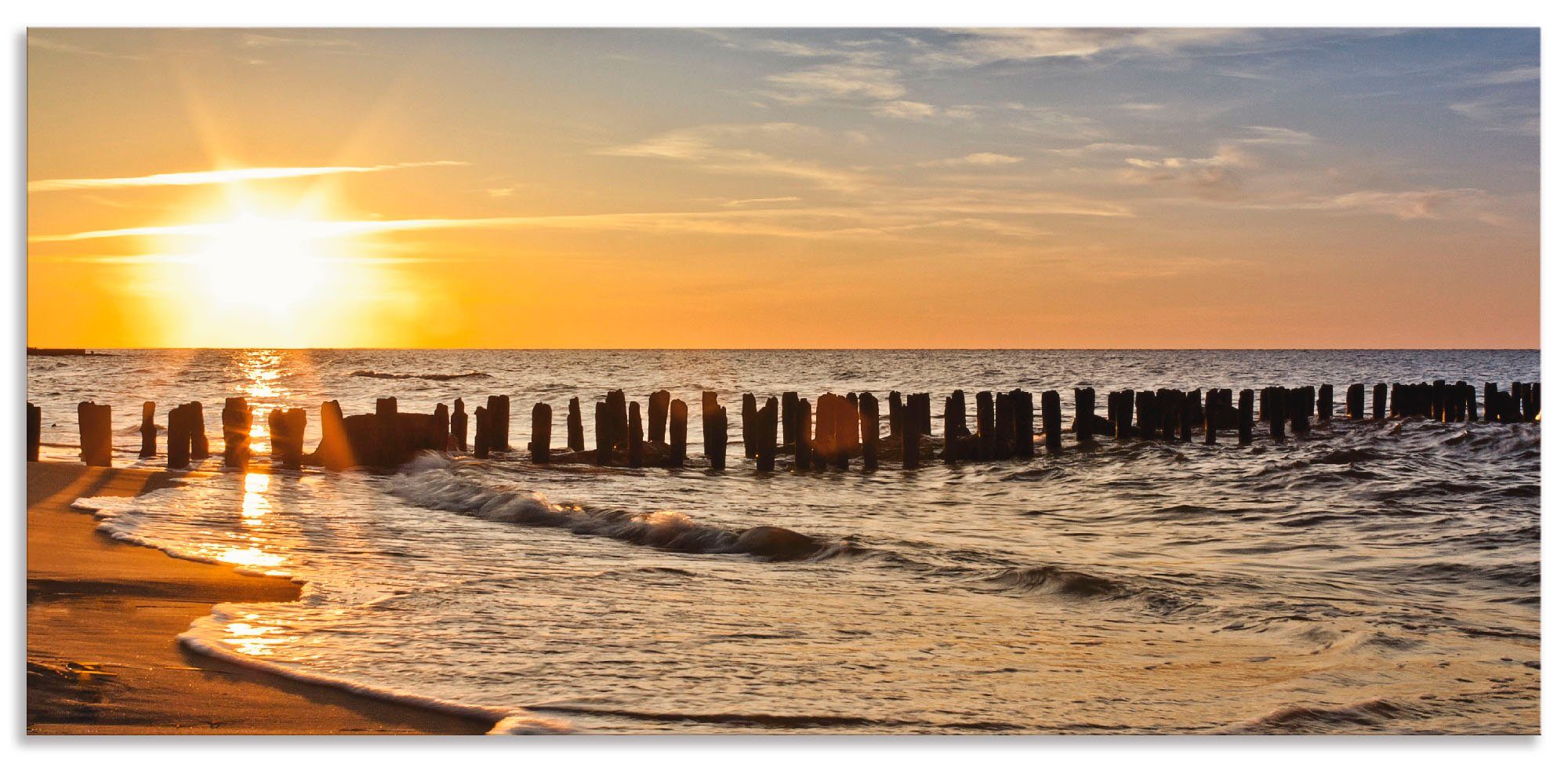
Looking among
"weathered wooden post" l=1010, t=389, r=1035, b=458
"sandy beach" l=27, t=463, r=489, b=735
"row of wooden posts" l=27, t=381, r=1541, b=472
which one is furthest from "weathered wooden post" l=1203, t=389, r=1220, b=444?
"sandy beach" l=27, t=463, r=489, b=735

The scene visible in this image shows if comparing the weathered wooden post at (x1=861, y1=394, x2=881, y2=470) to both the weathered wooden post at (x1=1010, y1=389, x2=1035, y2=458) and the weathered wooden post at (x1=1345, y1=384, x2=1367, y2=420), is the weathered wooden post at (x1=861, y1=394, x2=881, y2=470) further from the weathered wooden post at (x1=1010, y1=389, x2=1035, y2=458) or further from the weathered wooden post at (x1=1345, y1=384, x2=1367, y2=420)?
the weathered wooden post at (x1=1345, y1=384, x2=1367, y2=420)

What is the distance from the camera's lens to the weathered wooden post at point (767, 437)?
16.6 meters

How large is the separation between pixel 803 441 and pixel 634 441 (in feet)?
7.84

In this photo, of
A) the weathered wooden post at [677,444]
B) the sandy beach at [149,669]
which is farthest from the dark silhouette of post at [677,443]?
the sandy beach at [149,669]

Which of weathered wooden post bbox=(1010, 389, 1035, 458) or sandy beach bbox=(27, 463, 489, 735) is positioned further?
weathered wooden post bbox=(1010, 389, 1035, 458)

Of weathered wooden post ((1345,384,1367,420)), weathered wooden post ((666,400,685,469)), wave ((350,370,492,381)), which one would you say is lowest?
weathered wooden post ((666,400,685,469))

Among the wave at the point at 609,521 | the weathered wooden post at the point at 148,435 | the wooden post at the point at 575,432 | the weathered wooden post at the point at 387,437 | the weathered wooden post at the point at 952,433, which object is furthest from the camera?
the wooden post at the point at 575,432

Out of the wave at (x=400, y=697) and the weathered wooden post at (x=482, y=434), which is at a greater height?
the weathered wooden post at (x=482, y=434)

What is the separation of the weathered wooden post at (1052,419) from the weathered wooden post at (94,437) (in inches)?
484

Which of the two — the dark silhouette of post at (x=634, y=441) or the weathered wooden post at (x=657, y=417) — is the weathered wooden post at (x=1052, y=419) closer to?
the weathered wooden post at (x=657, y=417)

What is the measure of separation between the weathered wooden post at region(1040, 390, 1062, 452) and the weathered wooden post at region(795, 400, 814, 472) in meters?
3.59

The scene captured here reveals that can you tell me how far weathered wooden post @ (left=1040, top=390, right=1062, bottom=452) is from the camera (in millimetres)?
17969

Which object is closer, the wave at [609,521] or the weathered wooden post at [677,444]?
the wave at [609,521]
